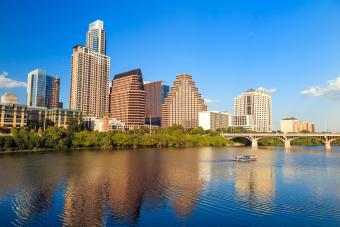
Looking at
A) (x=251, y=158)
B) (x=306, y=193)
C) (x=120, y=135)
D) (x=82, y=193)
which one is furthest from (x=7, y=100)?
(x=306, y=193)

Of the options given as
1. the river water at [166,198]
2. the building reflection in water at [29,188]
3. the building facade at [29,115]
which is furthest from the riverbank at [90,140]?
the river water at [166,198]

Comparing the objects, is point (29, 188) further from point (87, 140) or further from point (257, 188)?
point (87, 140)

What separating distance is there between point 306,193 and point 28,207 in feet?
112

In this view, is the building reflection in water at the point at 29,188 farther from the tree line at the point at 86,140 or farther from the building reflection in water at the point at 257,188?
the tree line at the point at 86,140

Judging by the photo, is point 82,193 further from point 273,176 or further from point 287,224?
point 273,176

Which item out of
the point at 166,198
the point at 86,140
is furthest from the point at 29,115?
the point at 166,198

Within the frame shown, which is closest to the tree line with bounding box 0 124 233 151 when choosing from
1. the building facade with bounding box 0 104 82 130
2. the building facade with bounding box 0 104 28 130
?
the building facade with bounding box 0 104 28 130

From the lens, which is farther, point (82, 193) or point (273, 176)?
point (273, 176)

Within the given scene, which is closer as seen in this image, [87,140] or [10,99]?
[87,140]

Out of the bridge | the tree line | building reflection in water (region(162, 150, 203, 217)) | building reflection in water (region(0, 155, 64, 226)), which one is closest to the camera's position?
building reflection in water (region(0, 155, 64, 226))

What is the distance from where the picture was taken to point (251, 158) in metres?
87.2

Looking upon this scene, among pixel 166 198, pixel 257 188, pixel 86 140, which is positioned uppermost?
pixel 86 140

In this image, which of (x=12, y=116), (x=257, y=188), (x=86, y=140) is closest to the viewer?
(x=257, y=188)

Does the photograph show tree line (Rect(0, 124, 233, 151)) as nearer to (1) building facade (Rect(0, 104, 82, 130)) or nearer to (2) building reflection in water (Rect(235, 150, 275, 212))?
(1) building facade (Rect(0, 104, 82, 130))
